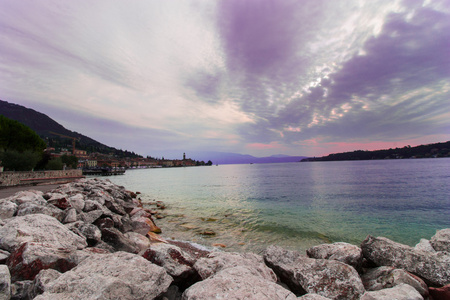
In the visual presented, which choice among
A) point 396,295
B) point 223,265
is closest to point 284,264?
point 223,265

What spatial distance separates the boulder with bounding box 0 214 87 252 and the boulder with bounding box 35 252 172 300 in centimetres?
179

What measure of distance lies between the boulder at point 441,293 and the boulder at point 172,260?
4973 mm

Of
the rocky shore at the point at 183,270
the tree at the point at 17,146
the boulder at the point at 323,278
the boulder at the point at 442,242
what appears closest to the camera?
the rocky shore at the point at 183,270

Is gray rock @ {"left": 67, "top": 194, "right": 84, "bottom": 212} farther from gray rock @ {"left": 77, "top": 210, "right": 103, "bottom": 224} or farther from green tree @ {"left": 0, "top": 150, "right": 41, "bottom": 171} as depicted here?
green tree @ {"left": 0, "top": 150, "right": 41, "bottom": 171}

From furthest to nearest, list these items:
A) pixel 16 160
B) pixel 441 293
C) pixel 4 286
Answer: pixel 16 160, pixel 441 293, pixel 4 286

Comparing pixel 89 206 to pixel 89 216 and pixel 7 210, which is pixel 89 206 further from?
pixel 7 210

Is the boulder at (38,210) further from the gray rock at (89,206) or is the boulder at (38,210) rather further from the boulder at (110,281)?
the boulder at (110,281)

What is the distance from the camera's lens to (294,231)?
1219 cm

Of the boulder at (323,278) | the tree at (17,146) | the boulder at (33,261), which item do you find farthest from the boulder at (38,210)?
the tree at (17,146)

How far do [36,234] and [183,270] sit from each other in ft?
11.8

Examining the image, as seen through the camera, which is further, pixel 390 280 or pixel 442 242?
pixel 442 242

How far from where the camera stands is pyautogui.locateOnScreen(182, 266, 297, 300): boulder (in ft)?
9.97

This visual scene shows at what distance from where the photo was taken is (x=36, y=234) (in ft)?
15.8

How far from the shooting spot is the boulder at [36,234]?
4461 millimetres
